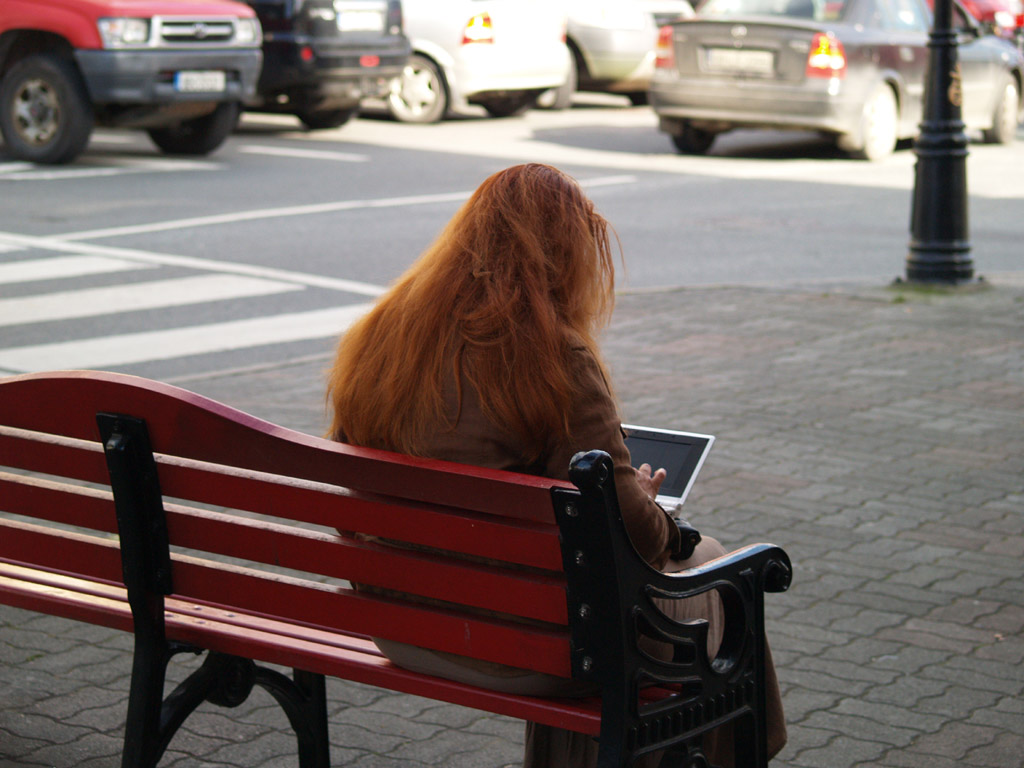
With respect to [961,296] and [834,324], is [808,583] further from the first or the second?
[961,296]

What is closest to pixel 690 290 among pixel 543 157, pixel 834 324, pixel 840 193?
pixel 834 324

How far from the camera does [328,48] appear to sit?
16.3 metres

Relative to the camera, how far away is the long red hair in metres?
2.56

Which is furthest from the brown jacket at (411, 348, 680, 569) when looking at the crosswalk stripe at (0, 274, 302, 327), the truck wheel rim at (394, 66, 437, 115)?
the truck wheel rim at (394, 66, 437, 115)

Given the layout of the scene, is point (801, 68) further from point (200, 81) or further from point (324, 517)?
point (324, 517)

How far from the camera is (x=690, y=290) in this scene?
945cm

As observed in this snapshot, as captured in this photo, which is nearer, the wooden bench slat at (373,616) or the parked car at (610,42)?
the wooden bench slat at (373,616)

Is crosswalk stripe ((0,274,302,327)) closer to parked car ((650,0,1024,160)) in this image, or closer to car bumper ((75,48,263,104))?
car bumper ((75,48,263,104))

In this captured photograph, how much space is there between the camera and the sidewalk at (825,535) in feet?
11.9

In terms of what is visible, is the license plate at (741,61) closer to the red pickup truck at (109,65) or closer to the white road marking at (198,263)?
the red pickup truck at (109,65)

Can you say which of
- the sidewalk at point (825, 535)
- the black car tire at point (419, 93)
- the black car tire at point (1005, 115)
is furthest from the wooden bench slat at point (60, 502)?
the black car tire at point (1005, 115)

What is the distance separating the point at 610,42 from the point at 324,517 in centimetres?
1847

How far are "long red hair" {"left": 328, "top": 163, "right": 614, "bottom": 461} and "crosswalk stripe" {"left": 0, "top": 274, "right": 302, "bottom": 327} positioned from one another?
606 cm

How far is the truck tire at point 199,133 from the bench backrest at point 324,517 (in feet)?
41.8
